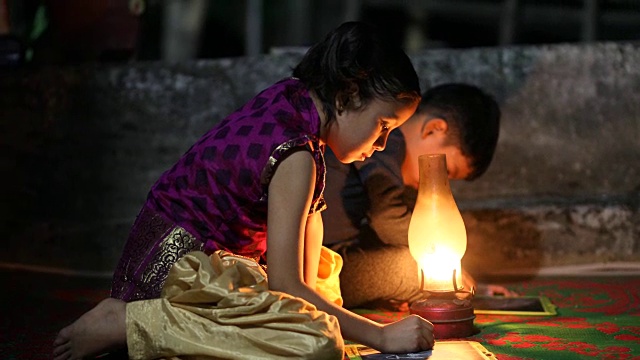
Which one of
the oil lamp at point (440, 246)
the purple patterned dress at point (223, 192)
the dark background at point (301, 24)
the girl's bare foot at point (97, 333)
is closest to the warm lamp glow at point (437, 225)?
the oil lamp at point (440, 246)

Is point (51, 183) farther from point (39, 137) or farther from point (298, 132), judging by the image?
point (298, 132)

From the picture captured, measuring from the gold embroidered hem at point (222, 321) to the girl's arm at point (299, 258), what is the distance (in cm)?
5

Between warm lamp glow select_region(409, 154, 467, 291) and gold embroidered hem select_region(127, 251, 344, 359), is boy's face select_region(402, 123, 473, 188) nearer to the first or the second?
warm lamp glow select_region(409, 154, 467, 291)

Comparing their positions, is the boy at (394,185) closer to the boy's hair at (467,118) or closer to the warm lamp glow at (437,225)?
the boy's hair at (467,118)

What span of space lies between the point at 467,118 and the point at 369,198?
414mm

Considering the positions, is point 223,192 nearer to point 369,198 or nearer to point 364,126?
point 364,126

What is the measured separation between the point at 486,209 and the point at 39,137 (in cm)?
200

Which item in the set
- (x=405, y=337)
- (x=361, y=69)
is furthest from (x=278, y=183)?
(x=405, y=337)

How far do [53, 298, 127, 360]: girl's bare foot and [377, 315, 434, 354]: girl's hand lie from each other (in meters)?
0.60

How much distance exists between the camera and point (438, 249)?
2.36 metres

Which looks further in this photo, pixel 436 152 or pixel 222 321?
pixel 436 152

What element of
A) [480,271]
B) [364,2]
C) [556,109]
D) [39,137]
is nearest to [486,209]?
[480,271]

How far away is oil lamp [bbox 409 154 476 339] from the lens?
234 cm

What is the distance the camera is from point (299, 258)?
2.00 meters
